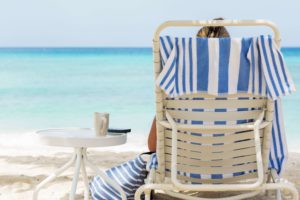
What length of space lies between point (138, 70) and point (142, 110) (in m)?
11.5

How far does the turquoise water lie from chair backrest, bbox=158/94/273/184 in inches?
183

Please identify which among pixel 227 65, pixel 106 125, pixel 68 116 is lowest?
pixel 68 116

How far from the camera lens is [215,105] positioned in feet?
10.3

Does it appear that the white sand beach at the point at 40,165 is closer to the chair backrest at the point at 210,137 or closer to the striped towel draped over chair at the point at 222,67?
the chair backrest at the point at 210,137

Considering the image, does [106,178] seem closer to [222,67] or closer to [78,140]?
[78,140]

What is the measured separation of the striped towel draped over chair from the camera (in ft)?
10.1

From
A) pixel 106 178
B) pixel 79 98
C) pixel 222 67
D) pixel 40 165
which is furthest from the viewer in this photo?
pixel 79 98

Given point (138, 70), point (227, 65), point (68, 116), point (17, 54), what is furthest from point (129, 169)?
point (17, 54)

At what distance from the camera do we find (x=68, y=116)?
35.2 ft

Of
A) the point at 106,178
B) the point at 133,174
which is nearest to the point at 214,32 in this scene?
the point at 133,174

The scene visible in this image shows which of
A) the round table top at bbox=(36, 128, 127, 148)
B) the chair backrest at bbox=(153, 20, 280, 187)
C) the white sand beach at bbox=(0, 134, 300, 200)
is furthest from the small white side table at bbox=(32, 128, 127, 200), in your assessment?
the chair backrest at bbox=(153, 20, 280, 187)

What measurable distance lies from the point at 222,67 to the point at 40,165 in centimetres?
254

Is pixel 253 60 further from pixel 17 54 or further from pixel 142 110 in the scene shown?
pixel 17 54

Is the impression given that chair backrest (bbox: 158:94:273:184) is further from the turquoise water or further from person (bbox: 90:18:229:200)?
the turquoise water
